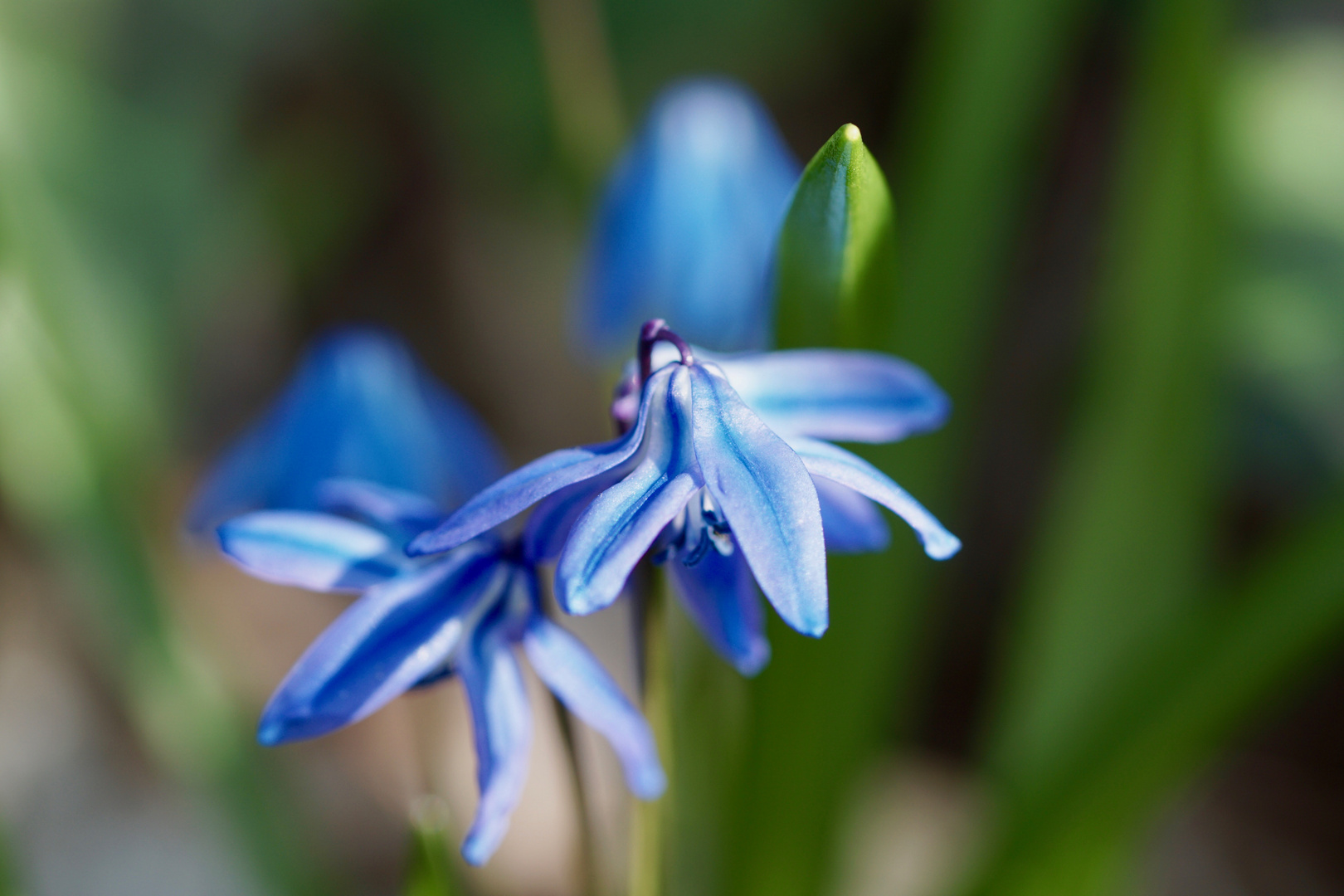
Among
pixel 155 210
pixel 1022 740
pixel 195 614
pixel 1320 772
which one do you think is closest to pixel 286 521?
pixel 1022 740

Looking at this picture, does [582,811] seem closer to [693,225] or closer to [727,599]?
[727,599]

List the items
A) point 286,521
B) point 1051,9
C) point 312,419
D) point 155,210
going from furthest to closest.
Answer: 1. point 155,210
2. point 1051,9
3. point 312,419
4. point 286,521

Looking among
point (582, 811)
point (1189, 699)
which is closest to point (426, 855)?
point (582, 811)

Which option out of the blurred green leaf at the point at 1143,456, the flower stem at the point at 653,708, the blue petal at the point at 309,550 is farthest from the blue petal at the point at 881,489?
the blurred green leaf at the point at 1143,456

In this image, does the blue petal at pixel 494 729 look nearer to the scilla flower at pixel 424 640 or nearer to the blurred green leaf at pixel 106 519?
the scilla flower at pixel 424 640

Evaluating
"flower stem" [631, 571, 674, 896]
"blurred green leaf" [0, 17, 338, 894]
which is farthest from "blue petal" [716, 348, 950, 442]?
"blurred green leaf" [0, 17, 338, 894]

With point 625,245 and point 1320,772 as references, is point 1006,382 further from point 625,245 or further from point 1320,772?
point 625,245

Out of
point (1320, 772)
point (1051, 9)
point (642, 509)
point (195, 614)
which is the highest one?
point (1051, 9)
